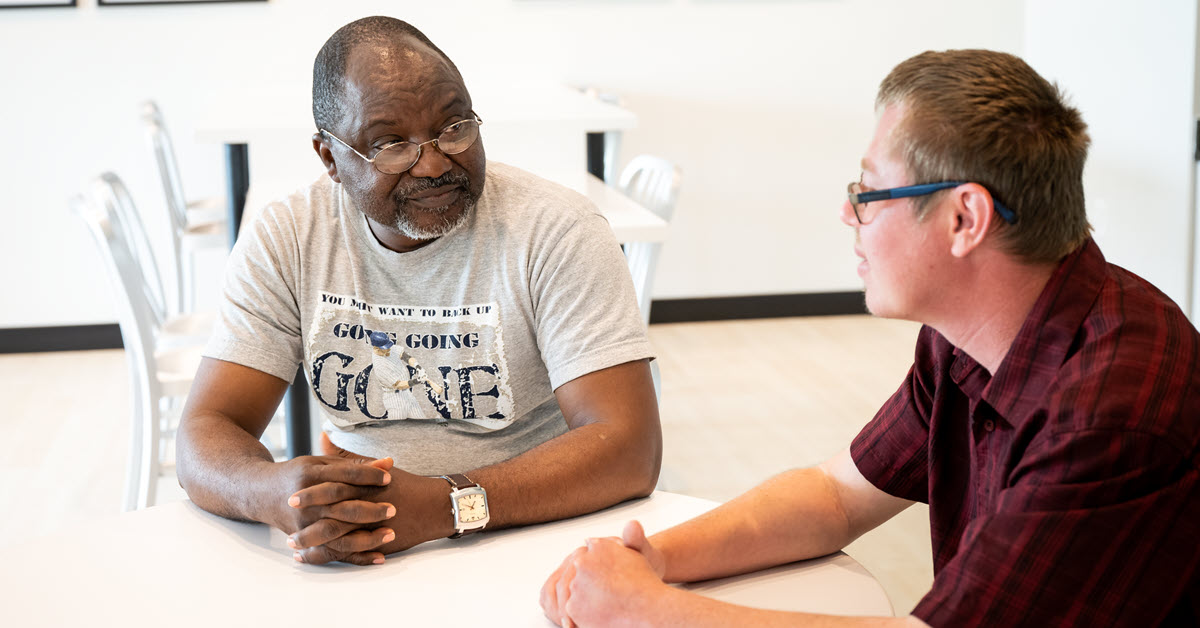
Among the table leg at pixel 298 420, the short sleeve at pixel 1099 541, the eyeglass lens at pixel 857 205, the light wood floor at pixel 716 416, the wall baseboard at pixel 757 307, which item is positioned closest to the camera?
the short sleeve at pixel 1099 541

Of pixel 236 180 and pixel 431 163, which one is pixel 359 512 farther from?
pixel 236 180

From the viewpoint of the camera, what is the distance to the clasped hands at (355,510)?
127 cm

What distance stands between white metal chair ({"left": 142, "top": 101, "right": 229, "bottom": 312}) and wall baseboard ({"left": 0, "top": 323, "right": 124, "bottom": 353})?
0.39 meters

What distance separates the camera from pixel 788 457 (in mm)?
3459

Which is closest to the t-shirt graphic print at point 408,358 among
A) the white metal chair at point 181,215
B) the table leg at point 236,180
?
the table leg at point 236,180

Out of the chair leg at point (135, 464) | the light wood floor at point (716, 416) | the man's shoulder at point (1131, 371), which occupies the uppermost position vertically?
the man's shoulder at point (1131, 371)

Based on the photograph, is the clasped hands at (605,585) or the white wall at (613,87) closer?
the clasped hands at (605,585)

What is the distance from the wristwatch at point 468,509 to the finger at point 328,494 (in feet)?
0.30

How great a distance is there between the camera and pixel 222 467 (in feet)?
4.70

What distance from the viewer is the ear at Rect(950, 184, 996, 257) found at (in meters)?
1.00

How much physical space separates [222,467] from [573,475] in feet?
1.45

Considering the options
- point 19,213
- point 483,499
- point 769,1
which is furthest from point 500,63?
point 483,499

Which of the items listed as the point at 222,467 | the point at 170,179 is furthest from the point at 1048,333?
the point at 170,179

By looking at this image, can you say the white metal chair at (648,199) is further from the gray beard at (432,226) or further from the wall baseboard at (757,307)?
the wall baseboard at (757,307)
